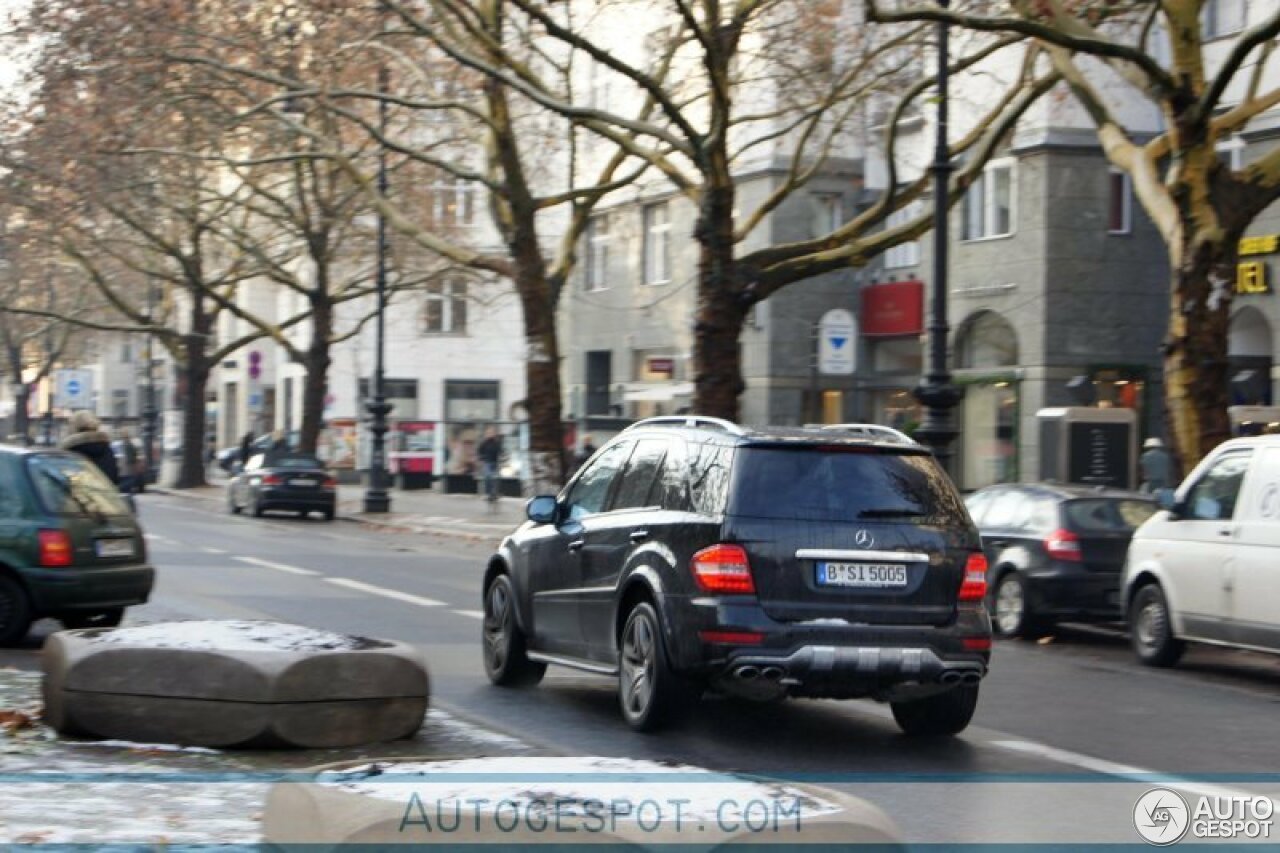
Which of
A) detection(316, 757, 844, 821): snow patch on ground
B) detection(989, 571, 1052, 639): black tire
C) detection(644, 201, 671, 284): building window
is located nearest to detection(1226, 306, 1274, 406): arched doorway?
detection(989, 571, 1052, 639): black tire

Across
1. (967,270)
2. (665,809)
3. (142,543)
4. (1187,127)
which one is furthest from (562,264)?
(665,809)

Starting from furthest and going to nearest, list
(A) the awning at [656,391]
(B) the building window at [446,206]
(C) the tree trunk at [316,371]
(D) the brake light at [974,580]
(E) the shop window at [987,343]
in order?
(B) the building window at [446,206]
(C) the tree trunk at [316,371]
(A) the awning at [656,391]
(E) the shop window at [987,343]
(D) the brake light at [974,580]

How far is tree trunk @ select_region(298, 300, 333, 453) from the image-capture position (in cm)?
4884

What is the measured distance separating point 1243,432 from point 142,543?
17.8 metres

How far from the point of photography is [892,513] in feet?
33.5

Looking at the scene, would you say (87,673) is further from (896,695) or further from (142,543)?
(142,543)

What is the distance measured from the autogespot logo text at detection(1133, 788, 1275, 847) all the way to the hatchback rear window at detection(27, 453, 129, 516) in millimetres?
9286

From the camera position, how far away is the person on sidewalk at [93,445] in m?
20.3

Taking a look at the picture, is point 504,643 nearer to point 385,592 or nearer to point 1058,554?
point 1058,554

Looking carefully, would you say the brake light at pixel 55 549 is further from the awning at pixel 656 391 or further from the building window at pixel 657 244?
the building window at pixel 657 244

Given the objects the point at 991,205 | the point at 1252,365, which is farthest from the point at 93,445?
the point at 991,205

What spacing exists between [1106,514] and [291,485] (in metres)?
26.4

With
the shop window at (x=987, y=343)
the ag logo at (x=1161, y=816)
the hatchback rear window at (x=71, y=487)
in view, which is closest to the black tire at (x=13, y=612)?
the hatchback rear window at (x=71, y=487)

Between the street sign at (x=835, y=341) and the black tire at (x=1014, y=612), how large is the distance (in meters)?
6.37
